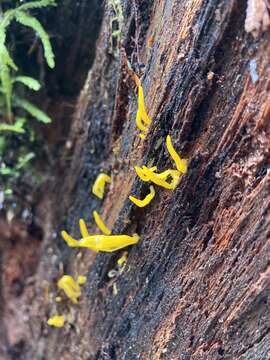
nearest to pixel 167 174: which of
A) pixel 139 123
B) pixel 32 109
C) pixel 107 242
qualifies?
pixel 139 123

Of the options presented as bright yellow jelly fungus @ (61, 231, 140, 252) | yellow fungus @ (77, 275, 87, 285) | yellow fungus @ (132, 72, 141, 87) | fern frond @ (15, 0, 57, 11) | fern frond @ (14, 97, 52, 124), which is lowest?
yellow fungus @ (77, 275, 87, 285)

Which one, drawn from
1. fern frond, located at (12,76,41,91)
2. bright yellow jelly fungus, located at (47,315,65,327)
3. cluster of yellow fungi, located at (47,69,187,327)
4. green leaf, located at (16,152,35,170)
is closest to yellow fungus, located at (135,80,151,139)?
cluster of yellow fungi, located at (47,69,187,327)

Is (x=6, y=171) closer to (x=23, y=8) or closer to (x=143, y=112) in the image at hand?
(x=23, y=8)

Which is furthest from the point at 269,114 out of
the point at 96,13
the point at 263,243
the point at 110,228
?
the point at 96,13

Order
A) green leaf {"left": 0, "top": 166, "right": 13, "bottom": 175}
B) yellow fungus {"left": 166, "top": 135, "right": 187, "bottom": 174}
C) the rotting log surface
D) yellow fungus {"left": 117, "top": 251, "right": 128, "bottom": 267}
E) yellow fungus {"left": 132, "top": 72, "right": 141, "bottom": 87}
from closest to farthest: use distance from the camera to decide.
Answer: the rotting log surface < yellow fungus {"left": 166, "top": 135, "right": 187, "bottom": 174} < yellow fungus {"left": 132, "top": 72, "right": 141, "bottom": 87} < yellow fungus {"left": 117, "top": 251, "right": 128, "bottom": 267} < green leaf {"left": 0, "top": 166, "right": 13, "bottom": 175}

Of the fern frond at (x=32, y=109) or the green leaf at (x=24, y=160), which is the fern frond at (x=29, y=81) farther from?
the green leaf at (x=24, y=160)

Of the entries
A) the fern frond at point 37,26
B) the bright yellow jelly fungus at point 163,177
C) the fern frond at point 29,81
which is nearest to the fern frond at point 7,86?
the fern frond at point 29,81

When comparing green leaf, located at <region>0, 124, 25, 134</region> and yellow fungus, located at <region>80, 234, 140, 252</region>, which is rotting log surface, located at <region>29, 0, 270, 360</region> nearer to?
yellow fungus, located at <region>80, 234, 140, 252</region>
